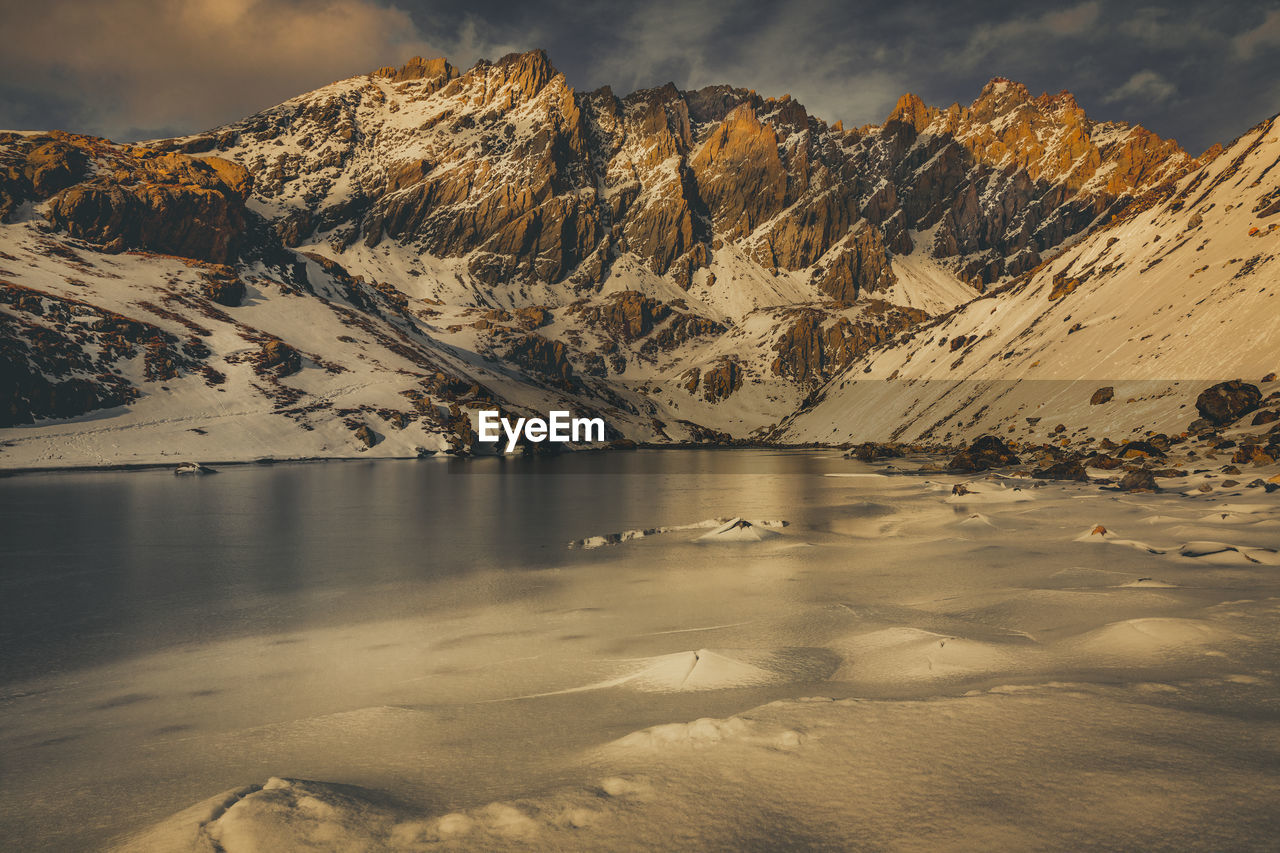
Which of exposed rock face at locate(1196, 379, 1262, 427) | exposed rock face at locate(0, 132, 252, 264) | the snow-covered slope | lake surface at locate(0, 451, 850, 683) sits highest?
exposed rock face at locate(0, 132, 252, 264)

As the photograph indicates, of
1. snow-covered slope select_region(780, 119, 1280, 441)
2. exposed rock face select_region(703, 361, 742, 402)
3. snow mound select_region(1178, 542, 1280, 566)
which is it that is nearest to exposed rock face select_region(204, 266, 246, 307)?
snow-covered slope select_region(780, 119, 1280, 441)

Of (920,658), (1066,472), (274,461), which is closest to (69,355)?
(274,461)

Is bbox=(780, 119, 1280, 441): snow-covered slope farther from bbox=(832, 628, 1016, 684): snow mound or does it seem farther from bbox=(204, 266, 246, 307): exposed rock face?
bbox=(204, 266, 246, 307): exposed rock face

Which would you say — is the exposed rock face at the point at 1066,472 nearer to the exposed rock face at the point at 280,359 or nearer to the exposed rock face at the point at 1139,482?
the exposed rock face at the point at 1139,482

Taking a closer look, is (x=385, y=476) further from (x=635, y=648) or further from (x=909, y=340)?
(x=909, y=340)

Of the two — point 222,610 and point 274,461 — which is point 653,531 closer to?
point 222,610

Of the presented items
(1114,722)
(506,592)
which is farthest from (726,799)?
(506,592)
